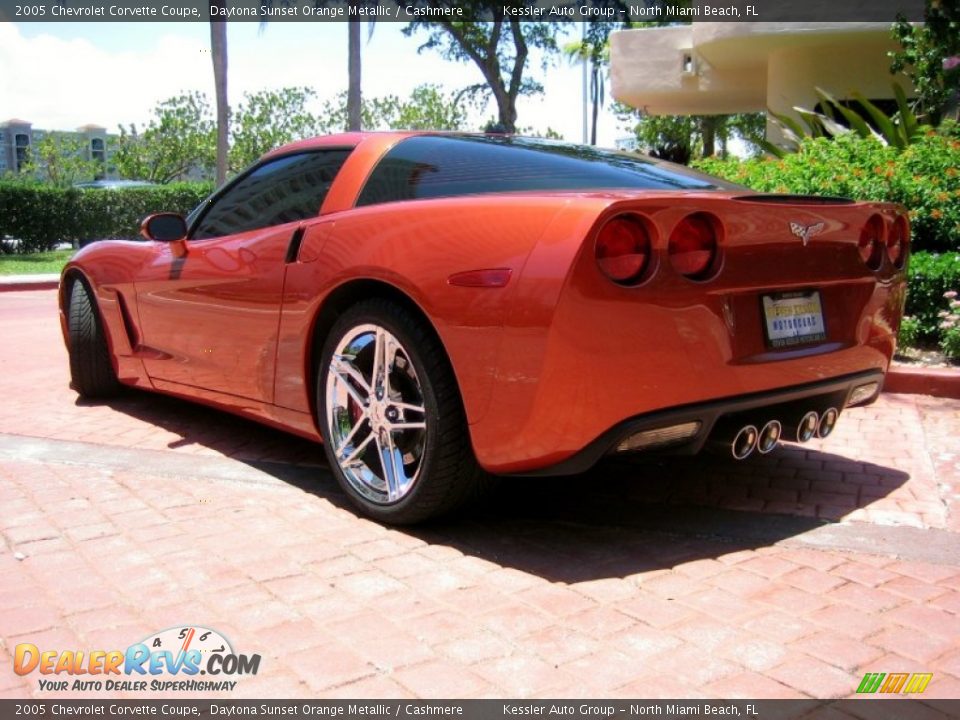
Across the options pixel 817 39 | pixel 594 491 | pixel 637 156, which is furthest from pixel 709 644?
pixel 817 39

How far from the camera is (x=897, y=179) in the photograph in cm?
712

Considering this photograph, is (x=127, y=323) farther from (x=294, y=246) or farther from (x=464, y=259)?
(x=464, y=259)

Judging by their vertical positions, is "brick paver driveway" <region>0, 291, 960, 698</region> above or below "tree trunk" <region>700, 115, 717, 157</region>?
below

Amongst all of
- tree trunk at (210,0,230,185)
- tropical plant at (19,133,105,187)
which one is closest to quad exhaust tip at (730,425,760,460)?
tree trunk at (210,0,230,185)

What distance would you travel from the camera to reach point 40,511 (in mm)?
3516

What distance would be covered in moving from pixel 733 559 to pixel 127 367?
3278mm

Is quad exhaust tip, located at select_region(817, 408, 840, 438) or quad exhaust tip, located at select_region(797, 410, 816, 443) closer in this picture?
quad exhaust tip, located at select_region(797, 410, 816, 443)

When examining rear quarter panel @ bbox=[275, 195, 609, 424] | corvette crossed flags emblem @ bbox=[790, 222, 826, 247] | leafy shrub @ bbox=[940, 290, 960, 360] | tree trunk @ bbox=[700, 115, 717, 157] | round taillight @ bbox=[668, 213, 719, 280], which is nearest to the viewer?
rear quarter panel @ bbox=[275, 195, 609, 424]

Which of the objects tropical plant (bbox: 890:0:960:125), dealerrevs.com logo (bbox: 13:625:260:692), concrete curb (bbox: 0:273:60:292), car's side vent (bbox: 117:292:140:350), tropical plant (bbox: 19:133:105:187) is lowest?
dealerrevs.com logo (bbox: 13:625:260:692)

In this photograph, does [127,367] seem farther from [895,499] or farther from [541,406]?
[895,499]

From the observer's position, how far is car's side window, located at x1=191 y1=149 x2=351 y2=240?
384cm

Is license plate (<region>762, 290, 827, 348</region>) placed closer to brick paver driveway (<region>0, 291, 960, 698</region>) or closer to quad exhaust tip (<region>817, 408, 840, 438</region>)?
quad exhaust tip (<region>817, 408, 840, 438</region>)

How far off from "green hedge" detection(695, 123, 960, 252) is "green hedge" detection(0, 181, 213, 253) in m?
19.9
